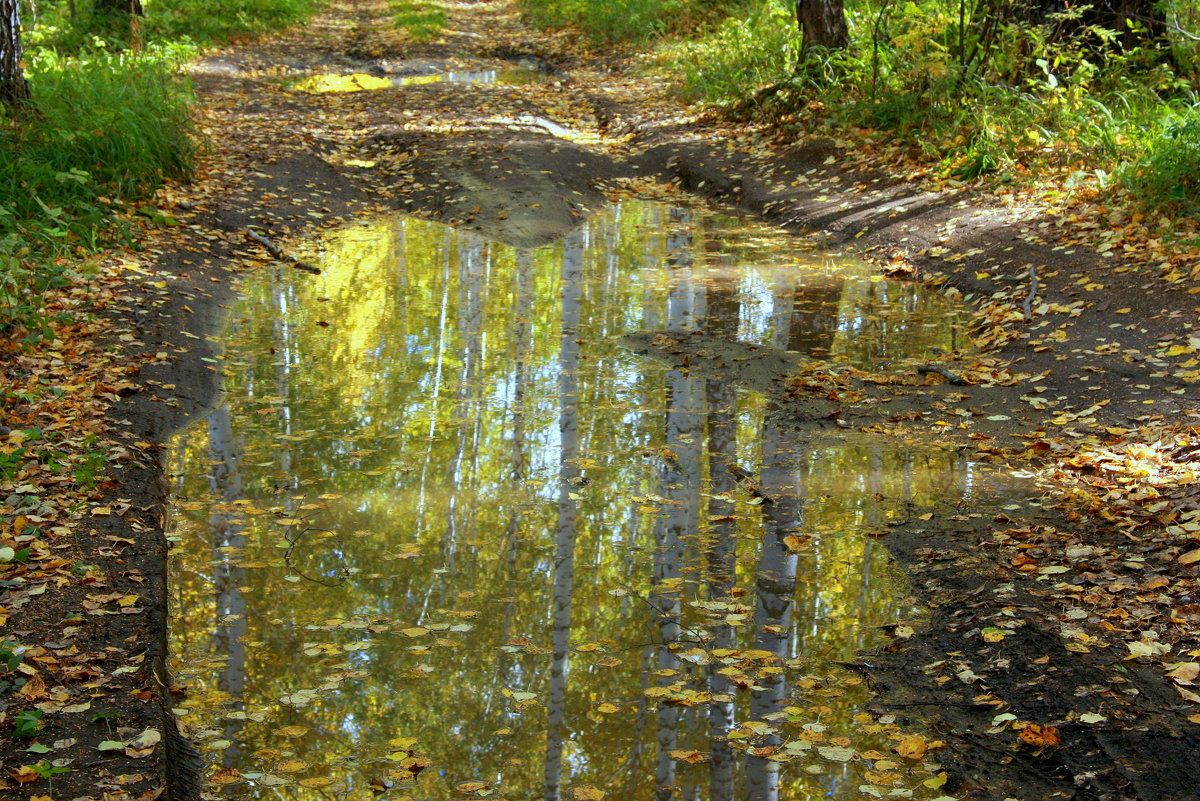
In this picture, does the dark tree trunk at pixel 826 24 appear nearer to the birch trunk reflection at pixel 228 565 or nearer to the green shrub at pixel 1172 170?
the green shrub at pixel 1172 170

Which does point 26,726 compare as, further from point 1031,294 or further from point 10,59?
point 10,59

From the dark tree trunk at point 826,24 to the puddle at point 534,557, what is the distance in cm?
567

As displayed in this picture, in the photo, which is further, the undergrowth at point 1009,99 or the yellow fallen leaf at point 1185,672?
the undergrowth at point 1009,99

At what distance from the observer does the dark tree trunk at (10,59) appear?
8.50 m

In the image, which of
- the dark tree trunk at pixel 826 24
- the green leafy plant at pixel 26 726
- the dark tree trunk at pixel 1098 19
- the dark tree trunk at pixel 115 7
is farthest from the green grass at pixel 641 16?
the green leafy plant at pixel 26 726

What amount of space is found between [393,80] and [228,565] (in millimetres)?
14114

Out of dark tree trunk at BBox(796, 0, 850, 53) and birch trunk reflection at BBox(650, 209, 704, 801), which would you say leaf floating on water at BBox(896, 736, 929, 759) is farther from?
dark tree trunk at BBox(796, 0, 850, 53)

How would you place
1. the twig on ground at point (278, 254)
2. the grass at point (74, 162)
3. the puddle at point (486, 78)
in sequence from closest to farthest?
the grass at point (74, 162)
the twig on ground at point (278, 254)
the puddle at point (486, 78)

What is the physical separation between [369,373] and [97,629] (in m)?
2.96

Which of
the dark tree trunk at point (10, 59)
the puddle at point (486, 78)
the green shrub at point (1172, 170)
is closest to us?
the green shrub at point (1172, 170)

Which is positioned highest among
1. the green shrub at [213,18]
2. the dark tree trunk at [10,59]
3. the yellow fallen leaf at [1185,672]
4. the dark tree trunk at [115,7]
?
the green shrub at [213,18]

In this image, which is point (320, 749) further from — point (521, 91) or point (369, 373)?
point (521, 91)

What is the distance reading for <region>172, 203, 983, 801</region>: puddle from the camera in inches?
127

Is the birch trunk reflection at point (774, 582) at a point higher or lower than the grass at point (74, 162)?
lower
